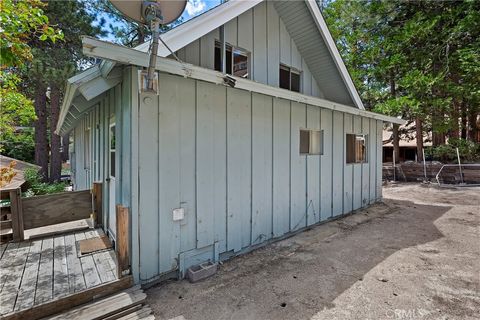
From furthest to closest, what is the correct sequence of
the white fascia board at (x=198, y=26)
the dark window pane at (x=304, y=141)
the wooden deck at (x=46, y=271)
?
the dark window pane at (x=304, y=141) → the white fascia board at (x=198, y=26) → the wooden deck at (x=46, y=271)

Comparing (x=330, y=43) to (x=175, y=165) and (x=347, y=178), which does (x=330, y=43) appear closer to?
(x=347, y=178)

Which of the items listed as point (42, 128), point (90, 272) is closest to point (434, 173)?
point (90, 272)

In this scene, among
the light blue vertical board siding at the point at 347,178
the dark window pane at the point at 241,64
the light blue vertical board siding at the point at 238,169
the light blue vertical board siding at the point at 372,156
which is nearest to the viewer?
the light blue vertical board siding at the point at 238,169

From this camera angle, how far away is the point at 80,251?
12.1ft

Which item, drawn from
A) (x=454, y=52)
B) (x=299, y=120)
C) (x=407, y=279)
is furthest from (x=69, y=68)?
(x=454, y=52)

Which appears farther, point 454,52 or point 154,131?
point 454,52

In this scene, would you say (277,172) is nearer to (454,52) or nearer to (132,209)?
(132,209)

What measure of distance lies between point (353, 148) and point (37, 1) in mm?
7520

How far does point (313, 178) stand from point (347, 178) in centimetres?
163

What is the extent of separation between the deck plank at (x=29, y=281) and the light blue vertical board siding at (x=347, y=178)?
6.41 m

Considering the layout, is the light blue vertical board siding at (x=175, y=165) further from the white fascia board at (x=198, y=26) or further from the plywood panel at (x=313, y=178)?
the plywood panel at (x=313, y=178)

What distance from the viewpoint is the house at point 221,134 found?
3.13 m

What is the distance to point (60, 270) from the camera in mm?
3139

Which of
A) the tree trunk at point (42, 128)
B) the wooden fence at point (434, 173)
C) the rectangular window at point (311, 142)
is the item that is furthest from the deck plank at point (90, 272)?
the wooden fence at point (434, 173)
